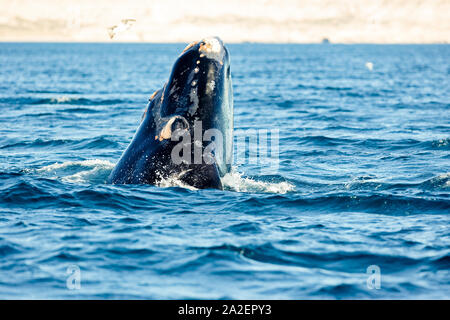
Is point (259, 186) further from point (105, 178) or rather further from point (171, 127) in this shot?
point (171, 127)

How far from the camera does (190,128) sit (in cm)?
1161

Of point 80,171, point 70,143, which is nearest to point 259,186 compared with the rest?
point 80,171

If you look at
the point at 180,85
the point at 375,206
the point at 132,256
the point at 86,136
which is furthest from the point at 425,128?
the point at 132,256

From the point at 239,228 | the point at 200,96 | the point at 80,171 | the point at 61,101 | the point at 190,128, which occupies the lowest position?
the point at 239,228

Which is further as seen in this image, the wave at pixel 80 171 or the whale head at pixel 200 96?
the wave at pixel 80 171

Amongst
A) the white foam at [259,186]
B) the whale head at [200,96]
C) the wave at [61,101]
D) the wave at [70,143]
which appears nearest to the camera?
the whale head at [200,96]

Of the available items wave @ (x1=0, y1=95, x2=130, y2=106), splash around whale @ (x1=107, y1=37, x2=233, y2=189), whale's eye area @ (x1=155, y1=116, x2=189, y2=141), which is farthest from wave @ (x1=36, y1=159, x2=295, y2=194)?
wave @ (x1=0, y1=95, x2=130, y2=106)

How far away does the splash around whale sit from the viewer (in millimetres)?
11477

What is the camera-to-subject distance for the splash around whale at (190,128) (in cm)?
1148

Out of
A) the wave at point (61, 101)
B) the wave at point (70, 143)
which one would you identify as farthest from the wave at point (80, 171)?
the wave at point (61, 101)

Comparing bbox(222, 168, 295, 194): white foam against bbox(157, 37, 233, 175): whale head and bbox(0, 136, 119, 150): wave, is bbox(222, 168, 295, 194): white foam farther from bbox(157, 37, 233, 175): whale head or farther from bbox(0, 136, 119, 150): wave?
bbox(0, 136, 119, 150): wave
